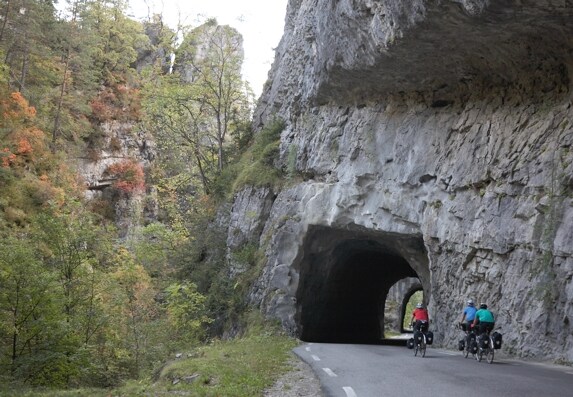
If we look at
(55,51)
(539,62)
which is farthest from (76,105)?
(539,62)

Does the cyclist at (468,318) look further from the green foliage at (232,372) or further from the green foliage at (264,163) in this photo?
the green foliage at (264,163)

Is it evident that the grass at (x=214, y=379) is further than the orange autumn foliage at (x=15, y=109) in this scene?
No

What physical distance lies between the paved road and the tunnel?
879cm

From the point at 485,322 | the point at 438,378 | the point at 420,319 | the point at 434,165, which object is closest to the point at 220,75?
the point at 434,165

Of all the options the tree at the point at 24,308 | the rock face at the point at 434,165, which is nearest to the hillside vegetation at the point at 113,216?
the tree at the point at 24,308

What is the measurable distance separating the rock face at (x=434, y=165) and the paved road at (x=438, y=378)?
2.32 meters

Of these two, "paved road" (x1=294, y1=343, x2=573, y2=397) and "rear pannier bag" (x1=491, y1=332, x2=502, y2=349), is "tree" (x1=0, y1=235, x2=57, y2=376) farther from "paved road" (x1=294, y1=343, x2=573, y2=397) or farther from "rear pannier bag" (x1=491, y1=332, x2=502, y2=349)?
"rear pannier bag" (x1=491, y1=332, x2=502, y2=349)

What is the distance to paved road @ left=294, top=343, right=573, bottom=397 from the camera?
7.80m

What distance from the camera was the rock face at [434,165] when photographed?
1319 centimetres

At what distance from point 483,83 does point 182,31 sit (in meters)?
25.4

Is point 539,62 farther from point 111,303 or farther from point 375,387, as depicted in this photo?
point 111,303

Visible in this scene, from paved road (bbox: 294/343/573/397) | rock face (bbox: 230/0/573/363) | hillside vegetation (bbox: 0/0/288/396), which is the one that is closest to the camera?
paved road (bbox: 294/343/573/397)

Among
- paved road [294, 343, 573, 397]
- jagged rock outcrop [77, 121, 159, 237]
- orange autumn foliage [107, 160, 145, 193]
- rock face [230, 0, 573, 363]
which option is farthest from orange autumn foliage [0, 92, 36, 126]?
paved road [294, 343, 573, 397]

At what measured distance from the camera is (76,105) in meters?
36.8
